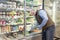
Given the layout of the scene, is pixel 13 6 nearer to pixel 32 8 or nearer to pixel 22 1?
pixel 22 1

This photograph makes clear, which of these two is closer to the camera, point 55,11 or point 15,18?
point 15,18

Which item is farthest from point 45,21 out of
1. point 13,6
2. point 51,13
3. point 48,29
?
point 51,13

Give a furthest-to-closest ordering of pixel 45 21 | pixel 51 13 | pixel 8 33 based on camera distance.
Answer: pixel 51 13 < pixel 8 33 < pixel 45 21

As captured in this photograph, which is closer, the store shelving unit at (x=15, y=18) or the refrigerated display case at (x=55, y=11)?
the store shelving unit at (x=15, y=18)

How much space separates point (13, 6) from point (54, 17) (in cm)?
201

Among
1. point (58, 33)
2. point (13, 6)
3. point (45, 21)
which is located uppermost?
point (13, 6)

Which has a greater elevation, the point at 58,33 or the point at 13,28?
the point at 13,28

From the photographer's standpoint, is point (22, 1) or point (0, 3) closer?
point (0, 3)

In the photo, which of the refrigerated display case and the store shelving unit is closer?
the store shelving unit

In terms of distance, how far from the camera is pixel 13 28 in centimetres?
489

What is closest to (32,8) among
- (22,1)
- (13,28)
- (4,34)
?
(22,1)

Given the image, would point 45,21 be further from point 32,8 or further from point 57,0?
point 57,0

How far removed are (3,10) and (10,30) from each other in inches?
24.5

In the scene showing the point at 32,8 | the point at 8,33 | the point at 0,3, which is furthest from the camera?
the point at 32,8
